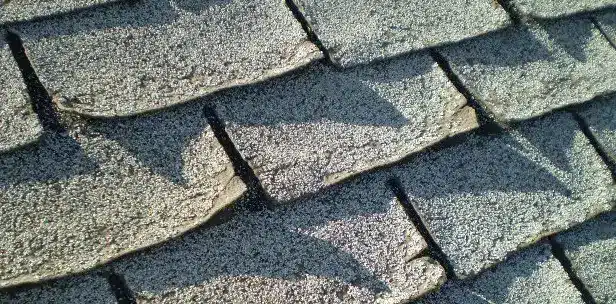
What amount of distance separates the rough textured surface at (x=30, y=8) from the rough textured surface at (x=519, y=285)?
73cm

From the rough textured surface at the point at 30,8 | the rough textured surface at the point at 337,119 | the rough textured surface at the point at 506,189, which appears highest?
the rough textured surface at the point at 30,8

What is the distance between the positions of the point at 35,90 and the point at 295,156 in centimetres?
40

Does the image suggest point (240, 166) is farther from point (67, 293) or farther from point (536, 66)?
point (536, 66)

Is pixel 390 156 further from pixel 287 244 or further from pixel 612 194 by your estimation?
pixel 612 194

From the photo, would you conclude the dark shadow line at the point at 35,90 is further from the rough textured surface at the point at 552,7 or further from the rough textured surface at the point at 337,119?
the rough textured surface at the point at 552,7

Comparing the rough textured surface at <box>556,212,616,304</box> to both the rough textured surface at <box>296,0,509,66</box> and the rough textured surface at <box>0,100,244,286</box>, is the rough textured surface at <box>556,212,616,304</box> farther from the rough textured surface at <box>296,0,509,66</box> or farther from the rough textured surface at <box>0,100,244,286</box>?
the rough textured surface at <box>0,100,244,286</box>

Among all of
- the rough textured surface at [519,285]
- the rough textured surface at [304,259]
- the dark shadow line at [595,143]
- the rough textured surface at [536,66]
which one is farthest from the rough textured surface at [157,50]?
the dark shadow line at [595,143]

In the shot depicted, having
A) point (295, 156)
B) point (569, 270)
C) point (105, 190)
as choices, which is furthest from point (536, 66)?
point (105, 190)

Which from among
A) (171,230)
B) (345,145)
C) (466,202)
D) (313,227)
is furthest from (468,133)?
(171,230)

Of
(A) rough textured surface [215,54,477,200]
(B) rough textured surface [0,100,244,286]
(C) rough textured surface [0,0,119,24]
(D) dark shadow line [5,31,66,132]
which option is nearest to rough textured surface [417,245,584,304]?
(A) rough textured surface [215,54,477,200]

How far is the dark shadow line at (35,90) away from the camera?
920mm

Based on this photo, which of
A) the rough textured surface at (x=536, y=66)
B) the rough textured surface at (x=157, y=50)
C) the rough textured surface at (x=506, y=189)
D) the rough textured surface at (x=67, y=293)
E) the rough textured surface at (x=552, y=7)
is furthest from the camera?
the rough textured surface at (x=552, y=7)

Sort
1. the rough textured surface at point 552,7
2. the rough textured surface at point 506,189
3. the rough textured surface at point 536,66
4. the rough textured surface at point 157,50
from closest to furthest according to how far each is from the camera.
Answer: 1. the rough textured surface at point 157,50
2. the rough textured surface at point 506,189
3. the rough textured surface at point 536,66
4. the rough textured surface at point 552,7

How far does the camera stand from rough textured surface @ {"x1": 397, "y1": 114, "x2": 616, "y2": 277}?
1.07 metres
